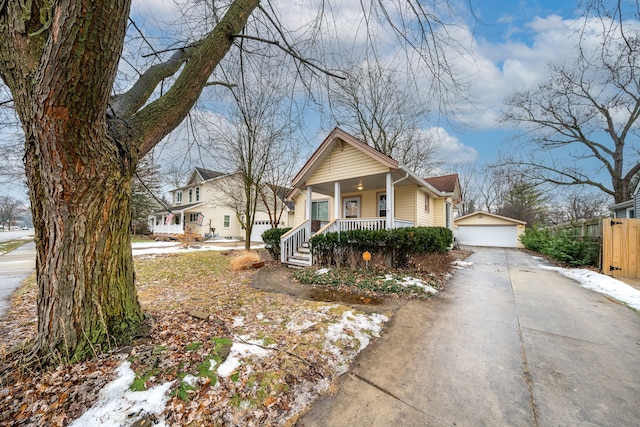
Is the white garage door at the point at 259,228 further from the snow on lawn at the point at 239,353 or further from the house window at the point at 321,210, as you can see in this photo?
the snow on lawn at the point at 239,353

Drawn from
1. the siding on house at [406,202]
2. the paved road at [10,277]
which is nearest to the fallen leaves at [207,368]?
the paved road at [10,277]

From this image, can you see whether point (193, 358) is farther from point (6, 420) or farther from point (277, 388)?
point (6, 420)

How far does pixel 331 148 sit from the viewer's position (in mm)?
9844

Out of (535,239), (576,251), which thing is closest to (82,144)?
(576,251)

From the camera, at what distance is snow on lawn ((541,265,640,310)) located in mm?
4883

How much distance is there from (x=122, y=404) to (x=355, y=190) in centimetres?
1066

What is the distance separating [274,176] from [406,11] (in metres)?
12.1

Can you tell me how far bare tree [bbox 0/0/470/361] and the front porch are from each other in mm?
5999

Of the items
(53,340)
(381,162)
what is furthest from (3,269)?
(381,162)

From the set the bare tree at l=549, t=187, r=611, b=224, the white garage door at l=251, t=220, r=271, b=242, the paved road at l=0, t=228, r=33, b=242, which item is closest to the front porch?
the white garage door at l=251, t=220, r=271, b=242

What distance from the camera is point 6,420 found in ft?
5.57

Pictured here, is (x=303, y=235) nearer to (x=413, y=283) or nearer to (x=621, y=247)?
(x=413, y=283)

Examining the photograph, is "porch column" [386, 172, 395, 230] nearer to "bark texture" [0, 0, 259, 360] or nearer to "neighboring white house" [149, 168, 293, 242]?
"bark texture" [0, 0, 259, 360]

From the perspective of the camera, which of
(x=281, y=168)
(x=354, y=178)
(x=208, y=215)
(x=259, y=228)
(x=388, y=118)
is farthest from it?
(x=208, y=215)
